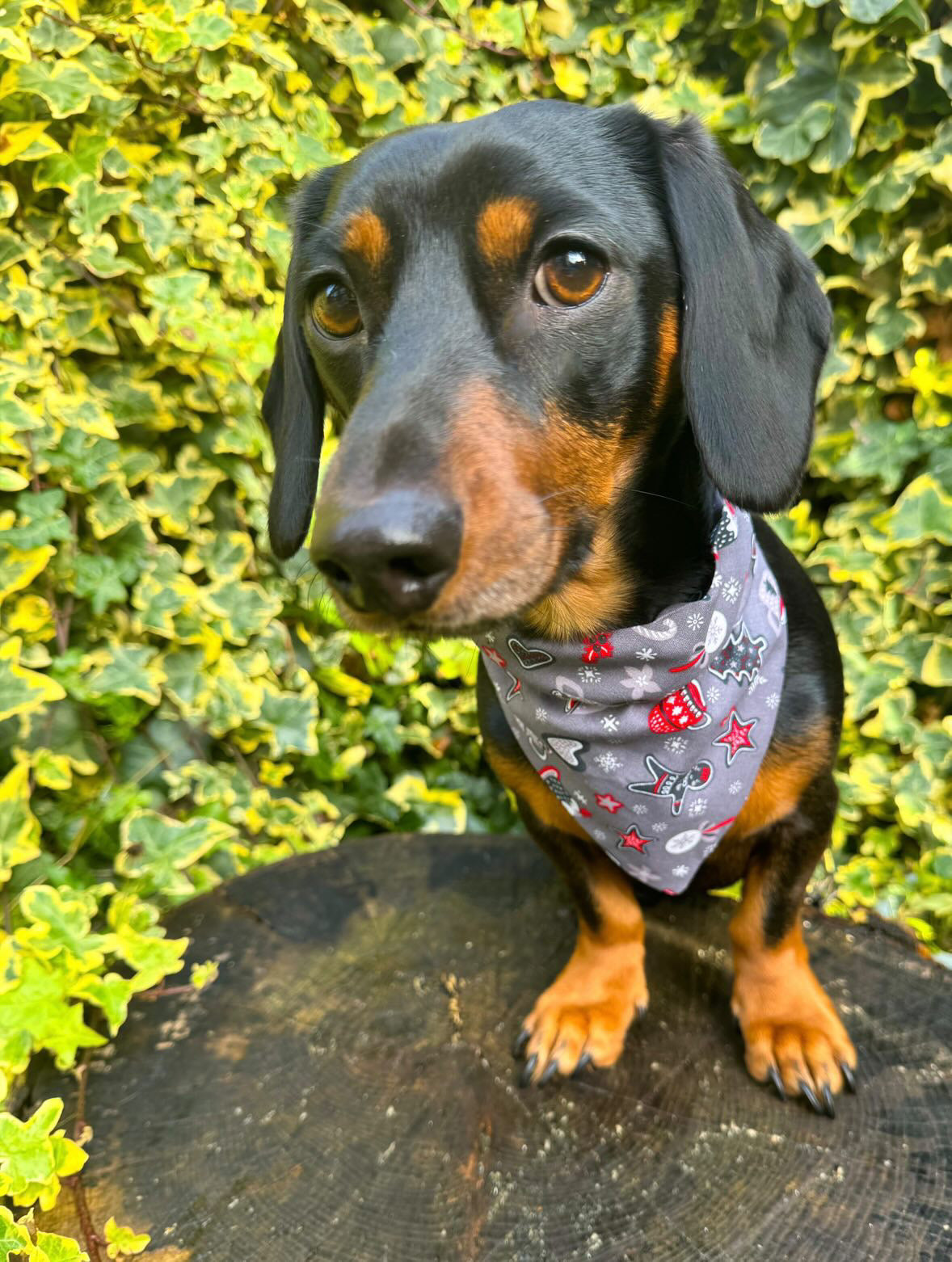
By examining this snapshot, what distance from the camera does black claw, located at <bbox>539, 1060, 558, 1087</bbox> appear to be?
1.70 meters

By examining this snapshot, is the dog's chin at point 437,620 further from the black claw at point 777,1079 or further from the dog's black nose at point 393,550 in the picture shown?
the black claw at point 777,1079

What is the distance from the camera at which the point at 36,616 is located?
7.32 ft

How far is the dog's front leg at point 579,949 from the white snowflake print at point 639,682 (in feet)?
1.30

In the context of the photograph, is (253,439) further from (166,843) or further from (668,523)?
(668,523)

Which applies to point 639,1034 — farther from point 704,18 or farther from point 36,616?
point 704,18

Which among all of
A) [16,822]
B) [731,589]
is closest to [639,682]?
[731,589]

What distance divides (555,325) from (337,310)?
0.42 meters

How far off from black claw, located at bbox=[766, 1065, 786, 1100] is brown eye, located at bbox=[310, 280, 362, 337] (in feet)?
4.96

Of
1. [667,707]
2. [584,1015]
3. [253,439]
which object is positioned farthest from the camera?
[253,439]

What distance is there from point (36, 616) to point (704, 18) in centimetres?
278

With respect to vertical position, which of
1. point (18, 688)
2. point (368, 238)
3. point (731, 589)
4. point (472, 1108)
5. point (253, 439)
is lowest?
point (472, 1108)

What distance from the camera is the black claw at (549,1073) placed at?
66.9 inches

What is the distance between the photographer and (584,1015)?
1767 millimetres

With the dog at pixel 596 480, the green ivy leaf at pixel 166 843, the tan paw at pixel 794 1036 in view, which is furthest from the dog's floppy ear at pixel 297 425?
the tan paw at pixel 794 1036
